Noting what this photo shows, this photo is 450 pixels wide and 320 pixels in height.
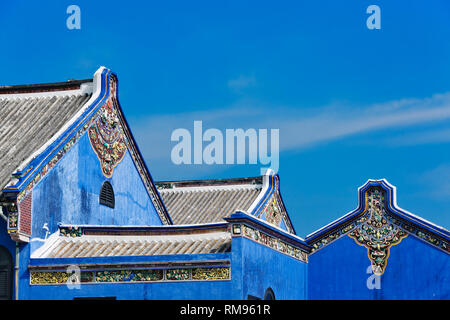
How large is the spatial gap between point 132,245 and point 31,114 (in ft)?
19.1

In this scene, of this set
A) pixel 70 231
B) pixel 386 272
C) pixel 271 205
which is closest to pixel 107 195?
pixel 70 231

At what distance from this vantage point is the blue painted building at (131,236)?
68.5 feet

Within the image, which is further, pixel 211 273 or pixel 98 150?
pixel 98 150

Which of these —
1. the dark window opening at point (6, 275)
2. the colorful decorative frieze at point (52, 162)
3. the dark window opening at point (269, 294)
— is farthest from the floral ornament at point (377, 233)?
the dark window opening at point (6, 275)

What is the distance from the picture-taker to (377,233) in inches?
1071

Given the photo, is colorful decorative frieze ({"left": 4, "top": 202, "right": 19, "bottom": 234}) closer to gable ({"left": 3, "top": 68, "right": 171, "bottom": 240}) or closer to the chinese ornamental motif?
gable ({"left": 3, "top": 68, "right": 171, "bottom": 240})

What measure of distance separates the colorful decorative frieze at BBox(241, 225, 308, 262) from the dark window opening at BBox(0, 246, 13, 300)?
19.5 feet

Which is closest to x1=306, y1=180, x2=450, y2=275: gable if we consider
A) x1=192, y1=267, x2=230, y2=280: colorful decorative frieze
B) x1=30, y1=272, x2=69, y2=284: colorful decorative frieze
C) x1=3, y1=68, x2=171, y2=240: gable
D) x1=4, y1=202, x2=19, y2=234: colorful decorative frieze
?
x1=3, y1=68, x2=171, y2=240: gable

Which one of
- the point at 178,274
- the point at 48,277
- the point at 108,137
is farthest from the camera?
the point at 108,137

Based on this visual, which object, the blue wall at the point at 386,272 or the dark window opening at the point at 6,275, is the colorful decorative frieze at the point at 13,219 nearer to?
the dark window opening at the point at 6,275

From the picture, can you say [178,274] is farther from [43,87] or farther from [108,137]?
[43,87]

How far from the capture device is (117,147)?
26.6 m
